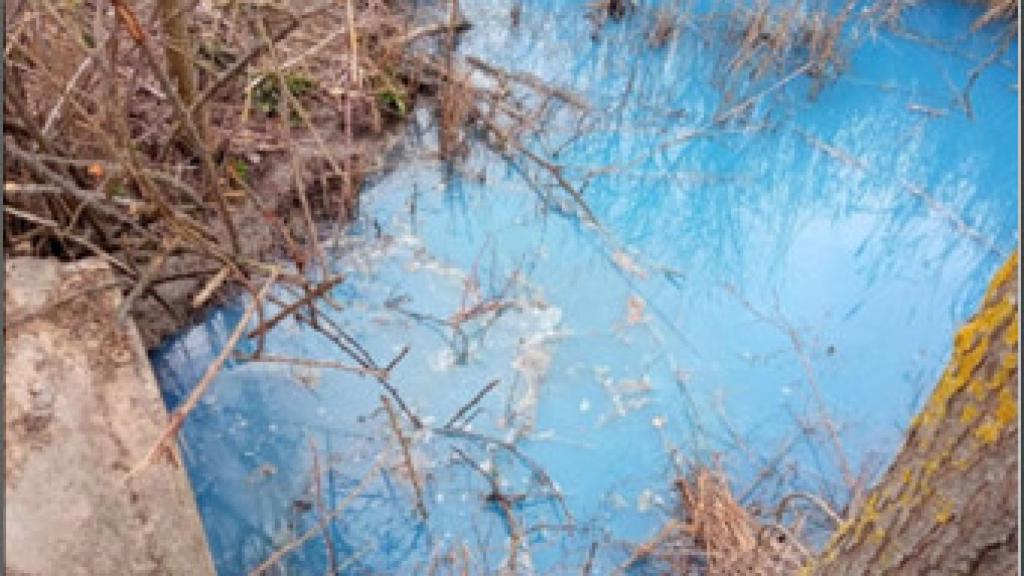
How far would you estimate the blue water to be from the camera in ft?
8.13

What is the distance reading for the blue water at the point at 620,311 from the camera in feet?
8.13

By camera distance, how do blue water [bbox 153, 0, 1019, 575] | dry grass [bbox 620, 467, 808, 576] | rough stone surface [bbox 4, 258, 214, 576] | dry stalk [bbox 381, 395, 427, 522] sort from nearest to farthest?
rough stone surface [bbox 4, 258, 214, 576]
dry grass [bbox 620, 467, 808, 576]
dry stalk [bbox 381, 395, 427, 522]
blue water [bbox 153, 0, 1019, 575]

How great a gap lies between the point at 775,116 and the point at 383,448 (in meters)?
1.87

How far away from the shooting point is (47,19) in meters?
2.33

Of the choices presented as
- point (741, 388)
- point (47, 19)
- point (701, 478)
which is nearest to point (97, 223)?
point (47, 19)

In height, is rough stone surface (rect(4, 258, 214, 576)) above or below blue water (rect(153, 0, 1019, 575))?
below

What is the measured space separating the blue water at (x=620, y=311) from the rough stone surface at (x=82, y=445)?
2.16 feet

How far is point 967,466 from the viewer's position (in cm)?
81

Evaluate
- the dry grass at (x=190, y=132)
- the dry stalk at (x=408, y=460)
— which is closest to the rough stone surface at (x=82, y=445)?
the dry grass at (x=190, y=132)

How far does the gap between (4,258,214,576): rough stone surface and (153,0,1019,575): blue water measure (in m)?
0.66

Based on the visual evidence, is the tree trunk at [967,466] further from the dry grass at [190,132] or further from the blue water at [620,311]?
the blue water at [620,311]

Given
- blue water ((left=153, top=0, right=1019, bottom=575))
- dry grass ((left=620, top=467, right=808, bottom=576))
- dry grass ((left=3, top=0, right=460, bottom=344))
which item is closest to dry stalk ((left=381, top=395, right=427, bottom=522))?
blue water ((left=153, top=0, right=1019, bottom=575))

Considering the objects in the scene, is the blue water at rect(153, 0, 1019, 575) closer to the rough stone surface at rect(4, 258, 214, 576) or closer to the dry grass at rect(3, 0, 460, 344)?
the dry grass at rect(3, 0, 460, 344)

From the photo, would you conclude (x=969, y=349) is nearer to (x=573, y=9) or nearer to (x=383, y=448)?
(x=383, y=448)
